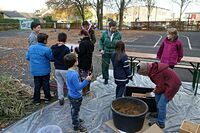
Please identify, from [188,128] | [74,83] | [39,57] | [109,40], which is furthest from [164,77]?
[39,57]

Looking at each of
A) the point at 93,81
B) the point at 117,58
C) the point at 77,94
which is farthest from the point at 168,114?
the point at 93,81

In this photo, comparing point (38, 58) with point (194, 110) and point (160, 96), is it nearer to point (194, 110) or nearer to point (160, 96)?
point (160, 96)

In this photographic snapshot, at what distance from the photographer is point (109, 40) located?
4.97m

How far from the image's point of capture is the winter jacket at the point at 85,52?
4.27 meters

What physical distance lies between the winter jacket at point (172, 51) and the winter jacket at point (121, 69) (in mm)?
1225

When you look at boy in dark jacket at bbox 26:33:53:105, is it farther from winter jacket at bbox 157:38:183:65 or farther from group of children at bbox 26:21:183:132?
winter jacket at bbox 157:38:183:65

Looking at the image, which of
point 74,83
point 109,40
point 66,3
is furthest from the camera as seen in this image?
point 66,3

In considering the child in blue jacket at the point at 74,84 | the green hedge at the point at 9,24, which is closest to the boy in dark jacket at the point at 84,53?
the child in blue jacket at the point at 74,84

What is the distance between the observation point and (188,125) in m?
3.23

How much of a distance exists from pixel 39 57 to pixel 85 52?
0.91 m

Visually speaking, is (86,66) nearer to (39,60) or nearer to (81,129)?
(39,60)

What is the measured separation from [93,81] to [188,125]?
2948 mm

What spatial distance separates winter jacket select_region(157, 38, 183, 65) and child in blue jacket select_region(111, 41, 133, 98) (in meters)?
1.23

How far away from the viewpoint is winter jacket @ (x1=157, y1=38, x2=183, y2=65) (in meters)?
4.53
